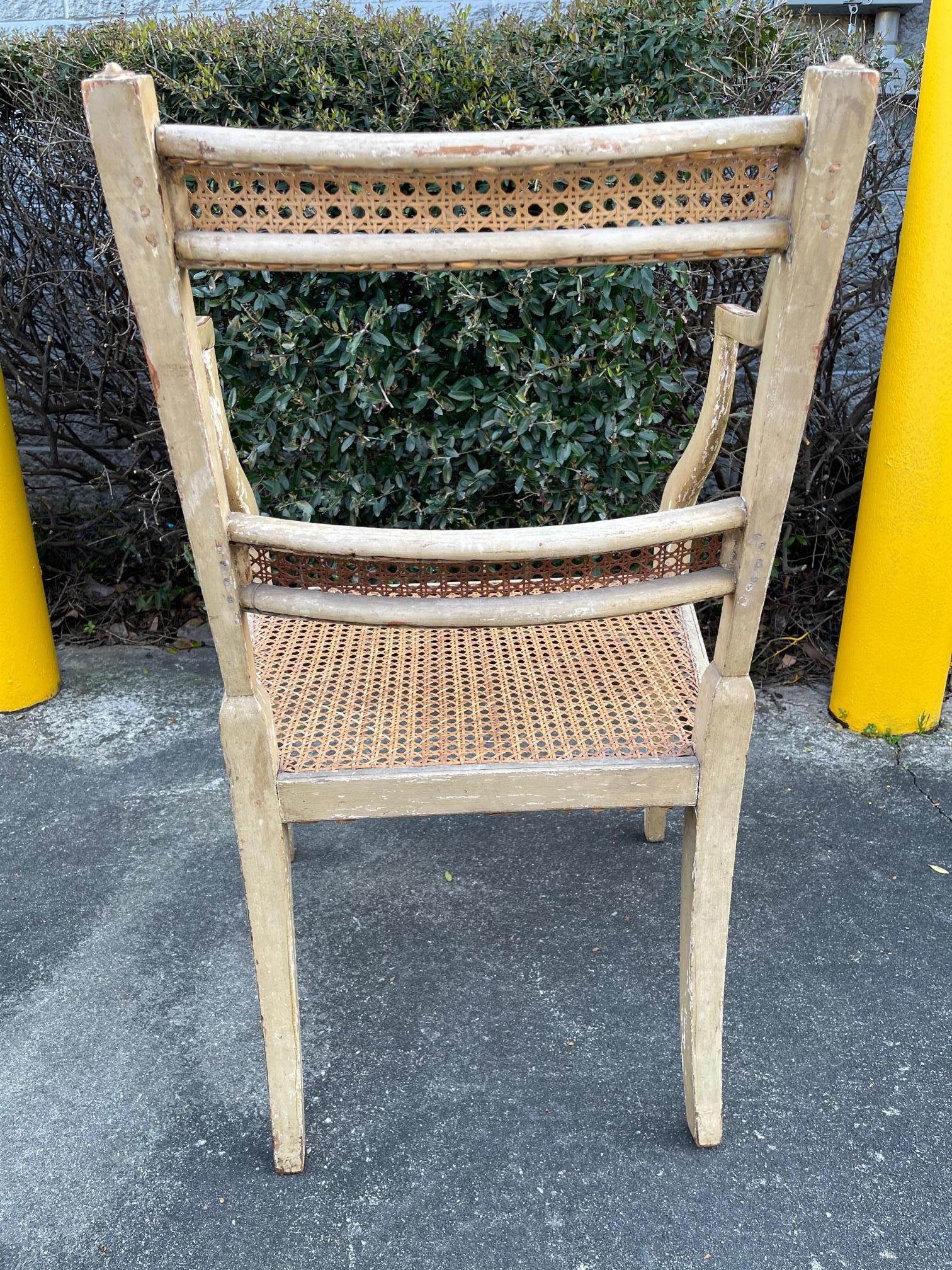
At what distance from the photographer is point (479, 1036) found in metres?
1.62

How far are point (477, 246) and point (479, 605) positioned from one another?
37 cm

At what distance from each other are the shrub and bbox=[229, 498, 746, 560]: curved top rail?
3.99 ft

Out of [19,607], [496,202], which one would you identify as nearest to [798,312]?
[496,202]

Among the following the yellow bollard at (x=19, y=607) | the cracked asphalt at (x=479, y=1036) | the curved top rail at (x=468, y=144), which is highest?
the curved top rail at (x=468, y=144)

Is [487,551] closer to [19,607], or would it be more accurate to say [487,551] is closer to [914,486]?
[914,486]

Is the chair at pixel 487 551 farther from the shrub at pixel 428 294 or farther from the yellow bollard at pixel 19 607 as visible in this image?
the yellow bollard at pixel 19 607

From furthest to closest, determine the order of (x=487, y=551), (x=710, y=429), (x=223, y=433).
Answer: (x=710, y=429)
(x=223, y=433)
(x=487, y=551)

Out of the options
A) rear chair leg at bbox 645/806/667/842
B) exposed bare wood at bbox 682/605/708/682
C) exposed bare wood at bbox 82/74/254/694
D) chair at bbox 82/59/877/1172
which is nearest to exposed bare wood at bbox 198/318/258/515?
chair at bbox 82/59/877/1172

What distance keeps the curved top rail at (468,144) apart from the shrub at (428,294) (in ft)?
4.21

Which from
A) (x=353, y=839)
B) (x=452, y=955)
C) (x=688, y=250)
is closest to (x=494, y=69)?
(x=688, y=250)

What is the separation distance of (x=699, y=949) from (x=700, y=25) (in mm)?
1870

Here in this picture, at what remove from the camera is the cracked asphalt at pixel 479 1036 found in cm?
133

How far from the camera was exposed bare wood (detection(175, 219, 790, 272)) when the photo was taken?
94 cm

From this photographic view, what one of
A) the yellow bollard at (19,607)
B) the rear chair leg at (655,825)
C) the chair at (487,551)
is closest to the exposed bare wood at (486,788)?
the chair at (487,551)
